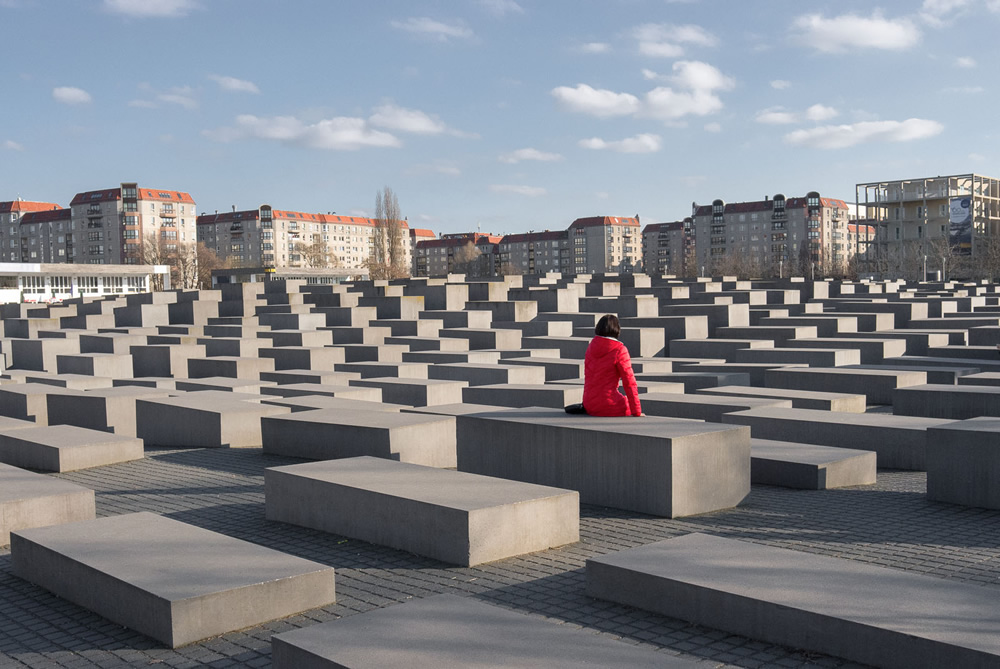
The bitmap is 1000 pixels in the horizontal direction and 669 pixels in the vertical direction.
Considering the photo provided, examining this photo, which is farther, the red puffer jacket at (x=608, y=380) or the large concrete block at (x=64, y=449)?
the large concrete block at (x=64, y=449)

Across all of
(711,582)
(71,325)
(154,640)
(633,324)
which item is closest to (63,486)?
(154,640)

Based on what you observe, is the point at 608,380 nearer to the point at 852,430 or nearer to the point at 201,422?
the point at 852,430

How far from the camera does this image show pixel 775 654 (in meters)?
4.47

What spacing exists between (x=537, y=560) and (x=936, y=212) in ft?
301

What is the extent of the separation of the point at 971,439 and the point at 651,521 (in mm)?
2760

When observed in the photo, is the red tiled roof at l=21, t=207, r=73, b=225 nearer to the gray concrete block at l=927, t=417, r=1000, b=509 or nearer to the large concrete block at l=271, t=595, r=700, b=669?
the gray concrete block at l=927, t=417, r=1000, b=509

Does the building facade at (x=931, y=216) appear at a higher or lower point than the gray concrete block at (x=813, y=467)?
higher

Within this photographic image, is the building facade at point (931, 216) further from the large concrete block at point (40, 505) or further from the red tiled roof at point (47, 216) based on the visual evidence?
the red tiled roof at point (47, 216)

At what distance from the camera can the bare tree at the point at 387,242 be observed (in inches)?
3255

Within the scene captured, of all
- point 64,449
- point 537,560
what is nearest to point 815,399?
point 537,560

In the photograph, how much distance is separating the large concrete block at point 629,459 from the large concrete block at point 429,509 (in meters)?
0.88

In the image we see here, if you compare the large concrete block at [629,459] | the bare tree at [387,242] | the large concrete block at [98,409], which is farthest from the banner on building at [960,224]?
the large concrete block at [629,459]

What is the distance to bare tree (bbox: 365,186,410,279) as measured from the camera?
82.7m

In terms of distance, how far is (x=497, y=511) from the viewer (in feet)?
20.4
